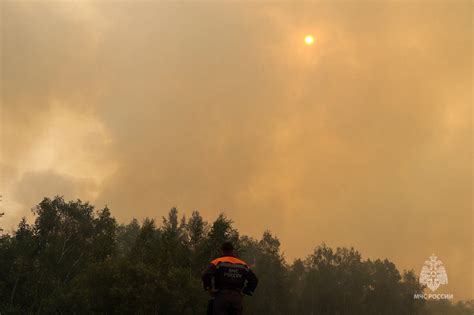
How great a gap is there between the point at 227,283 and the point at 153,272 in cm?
5534

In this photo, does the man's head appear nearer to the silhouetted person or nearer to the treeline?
the silhouetted person

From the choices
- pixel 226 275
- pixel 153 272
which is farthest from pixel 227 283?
pixel 153 272

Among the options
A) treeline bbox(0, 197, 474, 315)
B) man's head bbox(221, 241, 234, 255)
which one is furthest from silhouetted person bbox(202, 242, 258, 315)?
treeline bbox(0, 197, 474, 315)

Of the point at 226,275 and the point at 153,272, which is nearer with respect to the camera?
the point at 226,275

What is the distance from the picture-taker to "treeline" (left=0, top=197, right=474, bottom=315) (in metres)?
63.2

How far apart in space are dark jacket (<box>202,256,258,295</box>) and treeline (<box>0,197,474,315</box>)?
5366 centimetres

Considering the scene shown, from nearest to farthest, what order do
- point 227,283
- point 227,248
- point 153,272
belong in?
point 227,283
point 227,248
point 153,272

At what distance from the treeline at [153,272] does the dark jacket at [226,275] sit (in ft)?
176

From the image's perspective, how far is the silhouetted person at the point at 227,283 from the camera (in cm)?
1048

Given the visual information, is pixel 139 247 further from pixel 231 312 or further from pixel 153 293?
pixel 231 312

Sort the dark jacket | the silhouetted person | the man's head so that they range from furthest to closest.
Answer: the man's head, the dark jacket, the silhouetted person

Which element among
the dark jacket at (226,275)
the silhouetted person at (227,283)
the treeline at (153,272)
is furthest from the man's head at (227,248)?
the treeline at (153,272)

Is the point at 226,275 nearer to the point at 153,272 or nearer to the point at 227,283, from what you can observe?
the point at 227,283

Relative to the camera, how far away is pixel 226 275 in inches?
425
